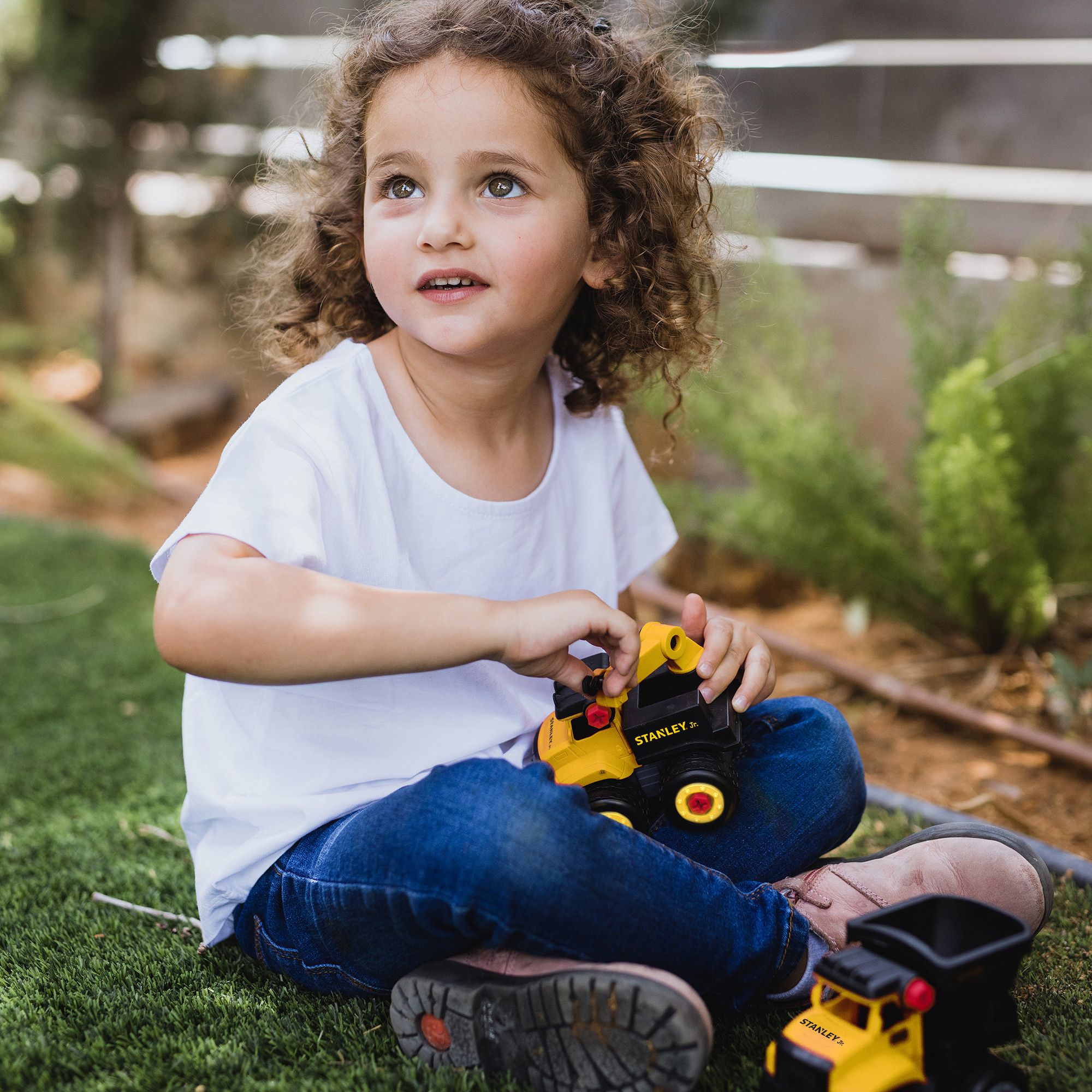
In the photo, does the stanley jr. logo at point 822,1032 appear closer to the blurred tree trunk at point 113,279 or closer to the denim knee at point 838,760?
the denim knee at point 838,760

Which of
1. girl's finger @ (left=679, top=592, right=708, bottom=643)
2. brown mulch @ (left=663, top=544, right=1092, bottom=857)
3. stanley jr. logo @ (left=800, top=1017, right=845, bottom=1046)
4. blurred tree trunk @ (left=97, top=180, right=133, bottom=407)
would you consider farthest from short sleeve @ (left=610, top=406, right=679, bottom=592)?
blurred tree trunk @ (left=97, top=180, right=133, bottom=407)

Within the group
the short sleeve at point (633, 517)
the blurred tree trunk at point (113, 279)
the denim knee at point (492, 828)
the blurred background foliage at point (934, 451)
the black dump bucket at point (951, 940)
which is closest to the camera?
the black dump bucket at point (951, 940)

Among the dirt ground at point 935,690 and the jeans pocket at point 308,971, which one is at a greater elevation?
the jeans pocket at point 308,971

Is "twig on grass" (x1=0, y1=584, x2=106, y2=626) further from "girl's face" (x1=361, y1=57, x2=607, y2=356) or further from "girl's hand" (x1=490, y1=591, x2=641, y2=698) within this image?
"girl's hand" (x1=490, y1=591, x2=641, y2=698)

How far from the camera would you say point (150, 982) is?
139 cm

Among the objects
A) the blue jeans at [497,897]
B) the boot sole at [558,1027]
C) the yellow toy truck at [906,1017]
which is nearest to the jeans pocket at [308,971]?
the blue jeans at [497,897]

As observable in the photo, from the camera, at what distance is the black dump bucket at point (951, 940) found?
1.01 meters

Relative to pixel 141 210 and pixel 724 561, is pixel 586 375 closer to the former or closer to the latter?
pixel 724 561

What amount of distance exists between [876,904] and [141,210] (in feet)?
20.1

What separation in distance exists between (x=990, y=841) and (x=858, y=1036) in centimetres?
46

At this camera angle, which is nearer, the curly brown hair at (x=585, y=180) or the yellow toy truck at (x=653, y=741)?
the yellow toy truck at (x=653, y=741)

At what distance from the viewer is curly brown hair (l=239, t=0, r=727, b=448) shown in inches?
58.2

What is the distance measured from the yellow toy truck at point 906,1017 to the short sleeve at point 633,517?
81 cm

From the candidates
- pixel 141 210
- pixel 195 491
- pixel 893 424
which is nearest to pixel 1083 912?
pixel 893 424
